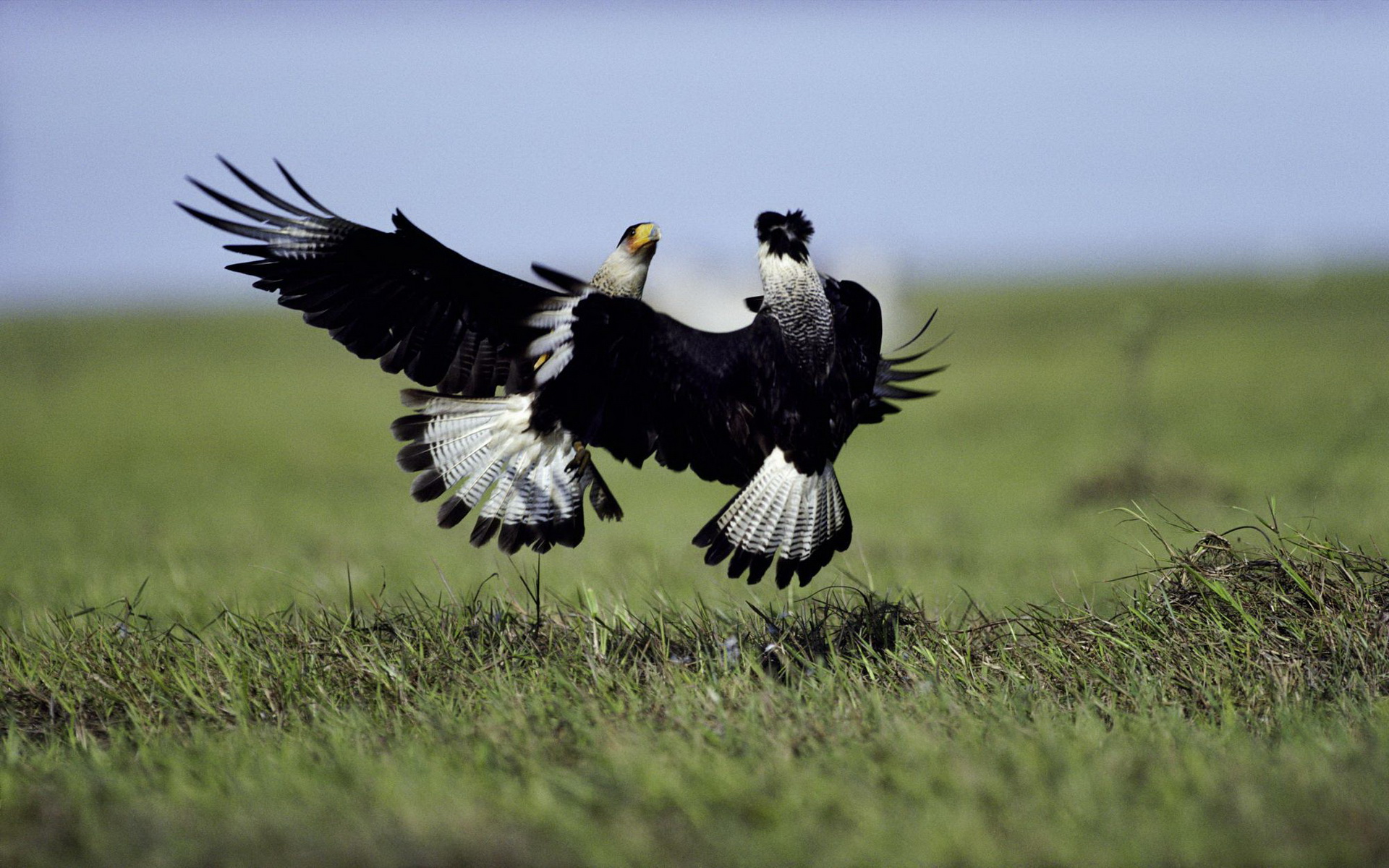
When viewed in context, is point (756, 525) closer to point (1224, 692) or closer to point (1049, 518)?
point (1224, 692)

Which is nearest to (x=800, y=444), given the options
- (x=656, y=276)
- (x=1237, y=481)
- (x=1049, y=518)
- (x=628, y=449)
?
(x=628, y=449)

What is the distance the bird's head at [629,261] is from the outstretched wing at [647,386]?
555 mm

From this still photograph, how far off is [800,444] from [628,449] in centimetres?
61

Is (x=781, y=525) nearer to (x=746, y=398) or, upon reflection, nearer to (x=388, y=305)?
(x=746, y=398)

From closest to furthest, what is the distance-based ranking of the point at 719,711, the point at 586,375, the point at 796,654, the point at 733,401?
the point at 719,711 < the point at 796,654 < the point at 586,375 < the point at 733,401

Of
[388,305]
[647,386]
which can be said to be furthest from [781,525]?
[388,305]

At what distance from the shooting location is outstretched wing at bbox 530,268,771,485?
13.1 feet

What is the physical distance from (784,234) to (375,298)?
5.01 feet

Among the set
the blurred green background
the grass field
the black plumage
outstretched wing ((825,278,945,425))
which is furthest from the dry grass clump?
outstretched wing ((825,278,945,425))

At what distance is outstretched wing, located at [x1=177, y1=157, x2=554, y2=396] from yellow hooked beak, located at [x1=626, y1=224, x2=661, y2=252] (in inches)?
24.1

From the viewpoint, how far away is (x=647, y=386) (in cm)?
412

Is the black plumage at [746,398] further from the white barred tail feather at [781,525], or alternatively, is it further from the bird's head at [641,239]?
the bird's head at [641,239]

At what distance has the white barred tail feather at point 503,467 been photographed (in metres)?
4.41

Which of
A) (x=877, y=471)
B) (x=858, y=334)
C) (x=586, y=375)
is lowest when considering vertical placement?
(x=877, y=471)
